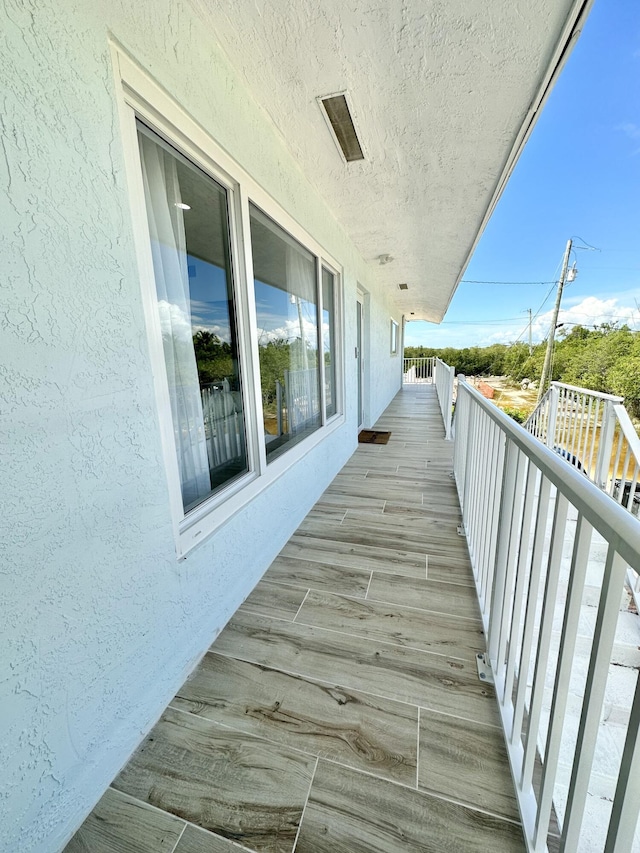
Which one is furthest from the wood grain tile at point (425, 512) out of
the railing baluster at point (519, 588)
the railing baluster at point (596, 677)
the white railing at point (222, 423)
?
the railing baluster at point (596, 677)

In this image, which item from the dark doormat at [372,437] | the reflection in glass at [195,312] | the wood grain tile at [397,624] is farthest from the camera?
the dark doormat at [372,437]

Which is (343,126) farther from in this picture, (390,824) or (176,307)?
(390,824)

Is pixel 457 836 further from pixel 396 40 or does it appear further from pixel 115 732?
pixel 396 40

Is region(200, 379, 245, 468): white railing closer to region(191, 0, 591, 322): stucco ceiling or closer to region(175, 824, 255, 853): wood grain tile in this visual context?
region(175, 824, 255, 853): wood grain tile

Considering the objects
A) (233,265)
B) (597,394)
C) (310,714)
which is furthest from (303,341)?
(597,394)

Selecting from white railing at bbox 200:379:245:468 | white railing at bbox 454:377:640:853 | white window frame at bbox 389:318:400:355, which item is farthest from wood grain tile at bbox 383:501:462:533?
white window frame at bbox 389:318:400:355

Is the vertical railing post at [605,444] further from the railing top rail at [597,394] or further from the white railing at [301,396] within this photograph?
the white railing at [301,396]

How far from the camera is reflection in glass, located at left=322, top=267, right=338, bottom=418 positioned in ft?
10.6

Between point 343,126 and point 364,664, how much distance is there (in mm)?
2686

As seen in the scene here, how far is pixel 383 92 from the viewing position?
5.38 ft

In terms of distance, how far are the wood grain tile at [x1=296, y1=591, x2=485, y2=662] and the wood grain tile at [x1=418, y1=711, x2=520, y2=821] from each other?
30cm

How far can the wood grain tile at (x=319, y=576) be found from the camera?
6.10ft

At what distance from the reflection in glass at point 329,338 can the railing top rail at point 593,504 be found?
2.45 m

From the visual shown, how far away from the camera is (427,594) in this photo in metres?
1.80
